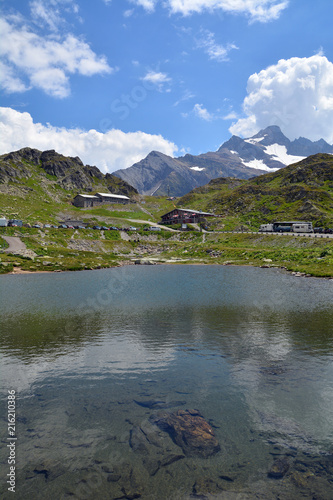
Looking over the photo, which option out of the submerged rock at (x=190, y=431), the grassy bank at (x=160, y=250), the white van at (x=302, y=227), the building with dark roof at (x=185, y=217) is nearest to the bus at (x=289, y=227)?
the white van at (x=302, y=227)

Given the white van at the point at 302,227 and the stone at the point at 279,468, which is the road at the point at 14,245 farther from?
the white van at the point at 302,227

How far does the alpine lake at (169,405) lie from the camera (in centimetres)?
1003

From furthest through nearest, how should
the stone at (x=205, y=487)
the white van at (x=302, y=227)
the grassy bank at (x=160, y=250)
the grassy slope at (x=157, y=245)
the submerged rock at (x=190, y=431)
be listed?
the white van at (x=302, y=227), the grassy slope at (x=157, y=245), the grassy bank at (x=160, y=250), the submerged rock at (x=190, y=431), the stone at (x=205, y=487)

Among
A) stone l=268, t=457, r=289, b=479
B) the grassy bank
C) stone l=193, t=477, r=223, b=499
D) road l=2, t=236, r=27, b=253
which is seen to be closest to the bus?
the grassy bank

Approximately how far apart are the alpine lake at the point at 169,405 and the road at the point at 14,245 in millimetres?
65290

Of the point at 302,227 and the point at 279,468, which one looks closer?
the point at 279,468

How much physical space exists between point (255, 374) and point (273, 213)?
633 feet

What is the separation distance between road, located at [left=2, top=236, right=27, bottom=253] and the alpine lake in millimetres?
65290

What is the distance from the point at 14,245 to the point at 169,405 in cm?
9766

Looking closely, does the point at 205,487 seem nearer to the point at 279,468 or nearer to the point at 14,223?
the point at 279,468

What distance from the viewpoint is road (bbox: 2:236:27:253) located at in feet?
294

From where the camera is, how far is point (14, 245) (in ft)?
310

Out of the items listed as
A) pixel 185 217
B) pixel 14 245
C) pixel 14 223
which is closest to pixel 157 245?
pixel 185 217

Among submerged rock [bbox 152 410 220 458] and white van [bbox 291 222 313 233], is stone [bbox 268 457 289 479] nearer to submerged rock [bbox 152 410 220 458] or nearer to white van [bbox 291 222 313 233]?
submerged rock [bbox 152 410 220 458]
